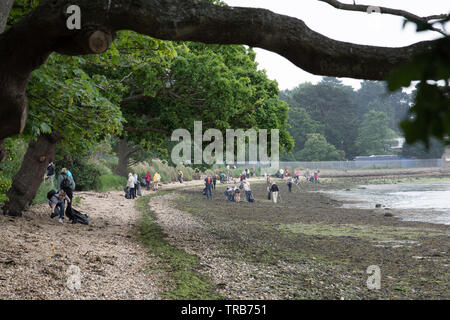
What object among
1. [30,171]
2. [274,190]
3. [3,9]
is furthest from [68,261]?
[274,190]

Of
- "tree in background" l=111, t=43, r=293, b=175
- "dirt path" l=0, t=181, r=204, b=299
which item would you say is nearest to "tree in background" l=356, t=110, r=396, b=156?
"tree in background" l=111, t=43, r=293, b=175

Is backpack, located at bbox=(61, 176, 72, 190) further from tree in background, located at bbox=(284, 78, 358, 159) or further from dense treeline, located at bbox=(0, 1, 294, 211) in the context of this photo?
tree in background, located at bbox=(284, 78, 358, 159)

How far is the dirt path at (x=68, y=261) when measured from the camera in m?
6.68

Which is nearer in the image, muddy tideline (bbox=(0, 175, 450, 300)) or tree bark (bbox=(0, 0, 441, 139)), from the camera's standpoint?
tree bark (bbox=(0, 0, 441, 139))

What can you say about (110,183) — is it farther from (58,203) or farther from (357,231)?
(357,231)

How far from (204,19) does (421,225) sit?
19.5 metres

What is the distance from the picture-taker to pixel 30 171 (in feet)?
45.7

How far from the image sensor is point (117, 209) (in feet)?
66.7

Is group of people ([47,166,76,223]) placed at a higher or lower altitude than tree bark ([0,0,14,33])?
lower

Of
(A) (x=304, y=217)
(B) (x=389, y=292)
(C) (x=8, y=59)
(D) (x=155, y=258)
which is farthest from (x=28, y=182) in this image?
(A) (x=304, y=217)

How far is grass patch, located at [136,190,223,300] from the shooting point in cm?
730

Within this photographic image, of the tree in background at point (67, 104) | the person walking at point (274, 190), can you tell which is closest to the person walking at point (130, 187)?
the person walking at point (274, 190)

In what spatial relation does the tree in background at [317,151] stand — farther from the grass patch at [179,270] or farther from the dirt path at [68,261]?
the dirt path at [68,261]

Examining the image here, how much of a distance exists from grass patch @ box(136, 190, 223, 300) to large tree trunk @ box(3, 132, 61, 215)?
3.99 meters
